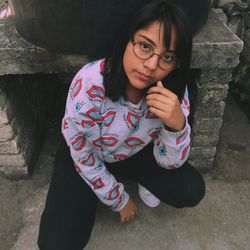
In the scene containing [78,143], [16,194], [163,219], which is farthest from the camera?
[16,194]

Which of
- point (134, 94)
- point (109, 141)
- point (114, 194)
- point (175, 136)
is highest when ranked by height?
point (134, 94)

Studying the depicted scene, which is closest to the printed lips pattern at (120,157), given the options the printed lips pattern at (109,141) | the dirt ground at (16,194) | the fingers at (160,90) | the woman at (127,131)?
the woman at (127,131)

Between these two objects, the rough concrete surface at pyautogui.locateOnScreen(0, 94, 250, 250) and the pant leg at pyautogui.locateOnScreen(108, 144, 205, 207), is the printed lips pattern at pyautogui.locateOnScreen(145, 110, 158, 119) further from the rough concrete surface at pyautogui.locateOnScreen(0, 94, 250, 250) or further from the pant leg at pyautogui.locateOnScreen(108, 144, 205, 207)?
the rough concrete surface at pyautogui.locateOnScreen(0, 94, 250, 250)

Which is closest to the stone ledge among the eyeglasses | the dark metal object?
the dark metal object

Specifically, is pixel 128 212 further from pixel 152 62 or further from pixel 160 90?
pixel 152 62

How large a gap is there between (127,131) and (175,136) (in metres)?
0.22

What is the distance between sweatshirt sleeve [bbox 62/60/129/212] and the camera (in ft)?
4.71

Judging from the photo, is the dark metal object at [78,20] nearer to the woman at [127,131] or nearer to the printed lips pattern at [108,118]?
the woman at [127,131]

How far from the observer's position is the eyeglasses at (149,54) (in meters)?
1.23

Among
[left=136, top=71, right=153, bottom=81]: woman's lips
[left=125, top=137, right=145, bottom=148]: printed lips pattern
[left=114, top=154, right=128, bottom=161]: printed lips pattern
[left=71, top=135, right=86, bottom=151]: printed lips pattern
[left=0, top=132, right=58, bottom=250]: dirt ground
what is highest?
[left=136, top=71, right=153, bottom=81]: woman's lips

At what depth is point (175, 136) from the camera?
1.47 meters

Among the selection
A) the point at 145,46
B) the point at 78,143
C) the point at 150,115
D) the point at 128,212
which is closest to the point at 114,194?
the point at 128,212

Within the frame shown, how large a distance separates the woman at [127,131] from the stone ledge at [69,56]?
0.27 metres

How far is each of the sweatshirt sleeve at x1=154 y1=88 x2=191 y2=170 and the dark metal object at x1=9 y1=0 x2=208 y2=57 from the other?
427mm
